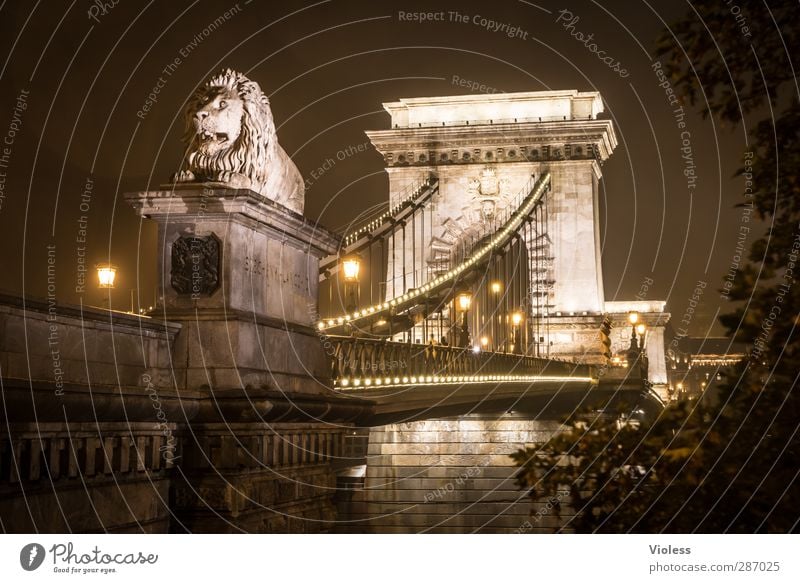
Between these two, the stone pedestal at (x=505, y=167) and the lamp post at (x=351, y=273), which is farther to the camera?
the stone pedestal at (x=505, y=167)

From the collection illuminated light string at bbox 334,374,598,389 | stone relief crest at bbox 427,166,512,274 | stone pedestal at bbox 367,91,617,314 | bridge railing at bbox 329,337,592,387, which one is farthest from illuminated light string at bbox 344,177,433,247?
illuminated light string at bbox 334,374,598,389

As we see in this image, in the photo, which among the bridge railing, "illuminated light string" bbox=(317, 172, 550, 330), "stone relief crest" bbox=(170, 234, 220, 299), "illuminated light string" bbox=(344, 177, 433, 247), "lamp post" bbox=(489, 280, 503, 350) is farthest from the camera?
"lamp post" bbox=(489, 280, 503, 350)

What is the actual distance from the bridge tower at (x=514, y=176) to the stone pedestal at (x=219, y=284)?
43.1 meters

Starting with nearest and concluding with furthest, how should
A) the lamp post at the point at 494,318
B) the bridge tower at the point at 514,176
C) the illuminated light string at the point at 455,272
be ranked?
the illuminated light string at the point at 455,272, the lamp post at the point at 494,318, the bridge tower at the point at 514,176

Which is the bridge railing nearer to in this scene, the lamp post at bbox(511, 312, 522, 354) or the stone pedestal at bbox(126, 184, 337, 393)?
the stone pedestal at bbox(126, 184, 337, 393)

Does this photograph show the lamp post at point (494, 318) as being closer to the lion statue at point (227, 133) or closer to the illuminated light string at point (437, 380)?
the illuminated light string at point (437, 380)

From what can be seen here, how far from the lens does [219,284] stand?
9.84 metres

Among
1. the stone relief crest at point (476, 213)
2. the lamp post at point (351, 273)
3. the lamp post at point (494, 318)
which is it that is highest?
the stone relief crest at point (476, 213)

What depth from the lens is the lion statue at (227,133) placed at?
9.97 metres

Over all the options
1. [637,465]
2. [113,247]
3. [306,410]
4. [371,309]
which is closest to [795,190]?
[637,465]

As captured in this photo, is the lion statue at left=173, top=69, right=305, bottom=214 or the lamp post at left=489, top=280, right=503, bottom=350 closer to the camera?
the lion statue at left=173, top=69, right=305, bottom=214

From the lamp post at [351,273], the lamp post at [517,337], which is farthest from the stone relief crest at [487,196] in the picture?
the lamp post at [351,273]

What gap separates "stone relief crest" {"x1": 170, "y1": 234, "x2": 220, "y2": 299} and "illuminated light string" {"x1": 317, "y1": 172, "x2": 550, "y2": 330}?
8.62ft

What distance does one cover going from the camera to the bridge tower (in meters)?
54.0
